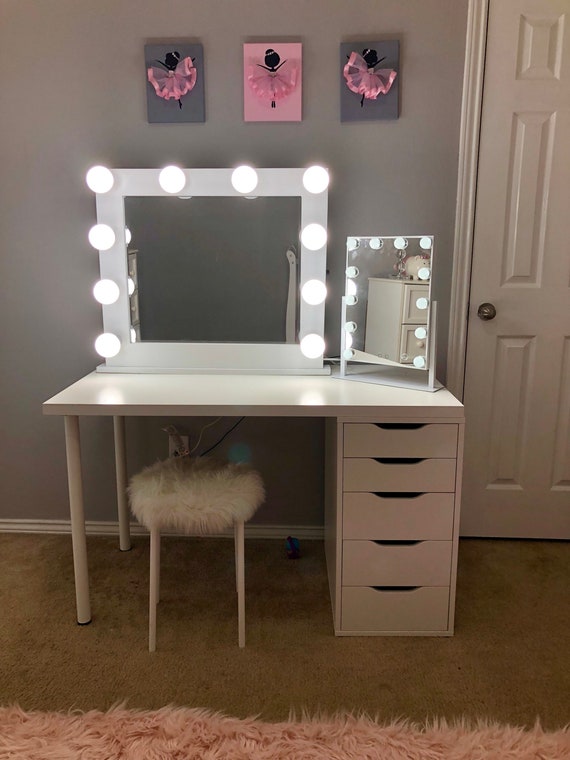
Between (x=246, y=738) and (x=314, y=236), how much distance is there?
1478 millimetres

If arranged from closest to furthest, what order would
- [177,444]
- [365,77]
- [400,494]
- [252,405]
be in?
[252,405], [400,494], [365,77], [177,444]

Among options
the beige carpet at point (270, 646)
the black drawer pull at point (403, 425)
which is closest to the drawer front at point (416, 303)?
the black drawer pull at point (403, 425)

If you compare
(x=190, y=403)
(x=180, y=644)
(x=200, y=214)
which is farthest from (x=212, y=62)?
(x=180, y=644)

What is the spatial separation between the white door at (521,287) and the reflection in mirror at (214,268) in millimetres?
697

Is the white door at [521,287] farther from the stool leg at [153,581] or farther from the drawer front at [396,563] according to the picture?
the stool leg at [153,581]

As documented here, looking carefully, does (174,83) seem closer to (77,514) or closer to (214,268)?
(214,268)

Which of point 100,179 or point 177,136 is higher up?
point 177,136

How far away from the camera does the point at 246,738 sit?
1367 millimetres

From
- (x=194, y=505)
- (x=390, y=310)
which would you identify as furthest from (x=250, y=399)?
(x=390, y=310)

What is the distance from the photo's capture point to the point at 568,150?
6.64 feet

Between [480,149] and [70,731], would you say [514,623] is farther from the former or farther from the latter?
[480,149]

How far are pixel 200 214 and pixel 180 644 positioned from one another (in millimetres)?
1376

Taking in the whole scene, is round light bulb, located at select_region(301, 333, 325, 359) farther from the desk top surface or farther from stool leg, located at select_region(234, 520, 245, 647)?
stool leg, located at select_region(234, 520, 245, 647)

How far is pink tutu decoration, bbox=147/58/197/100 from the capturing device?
1988mm
